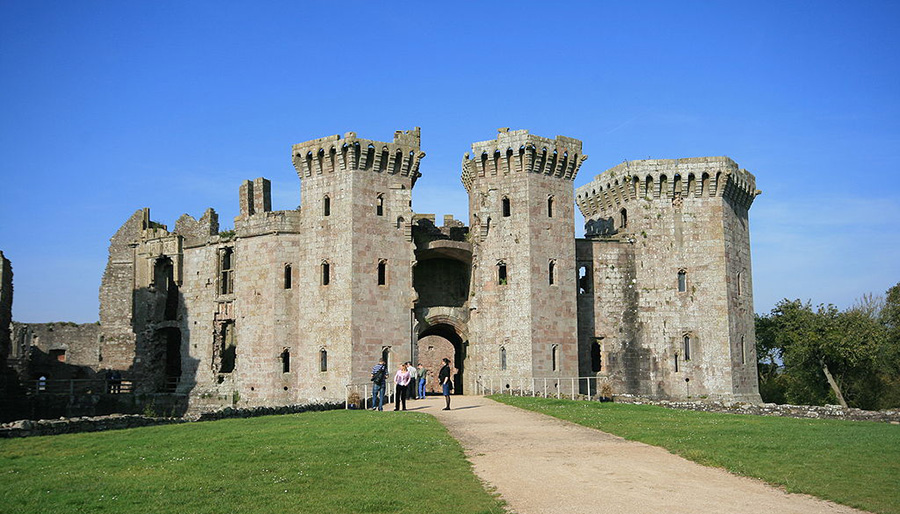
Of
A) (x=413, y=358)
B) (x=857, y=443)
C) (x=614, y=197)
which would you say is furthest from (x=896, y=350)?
(x=857, y=443)

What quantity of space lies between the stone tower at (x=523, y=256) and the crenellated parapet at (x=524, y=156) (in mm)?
50

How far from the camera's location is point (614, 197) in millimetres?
45406

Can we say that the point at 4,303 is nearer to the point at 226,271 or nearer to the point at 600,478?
the point at 226,271

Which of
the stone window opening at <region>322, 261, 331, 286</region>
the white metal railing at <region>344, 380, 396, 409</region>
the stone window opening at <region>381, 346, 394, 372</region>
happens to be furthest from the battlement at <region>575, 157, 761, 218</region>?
the white metal railing at <region>344, 380, 396, 409</region>

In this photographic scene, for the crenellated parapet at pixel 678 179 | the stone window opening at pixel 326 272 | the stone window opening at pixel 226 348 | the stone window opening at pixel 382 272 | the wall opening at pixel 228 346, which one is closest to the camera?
the stone window opening at pixel 326 272

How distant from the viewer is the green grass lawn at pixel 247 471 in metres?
13.5

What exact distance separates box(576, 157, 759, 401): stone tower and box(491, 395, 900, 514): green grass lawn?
1359cm

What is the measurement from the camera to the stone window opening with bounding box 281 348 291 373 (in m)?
41.0

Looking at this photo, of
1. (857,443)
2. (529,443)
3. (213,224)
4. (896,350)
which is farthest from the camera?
(896,350)

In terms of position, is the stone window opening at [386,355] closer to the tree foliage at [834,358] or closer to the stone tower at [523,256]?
the stone tower at [523,256]

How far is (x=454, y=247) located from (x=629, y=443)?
73.4ft

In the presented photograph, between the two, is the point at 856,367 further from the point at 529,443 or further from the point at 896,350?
the point at 529,443

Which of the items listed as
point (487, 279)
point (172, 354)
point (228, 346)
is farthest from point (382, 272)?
point (172, 354)

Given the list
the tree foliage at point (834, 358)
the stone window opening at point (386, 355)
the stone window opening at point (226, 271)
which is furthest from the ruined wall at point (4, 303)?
the tree foliage at point (834, 358)
